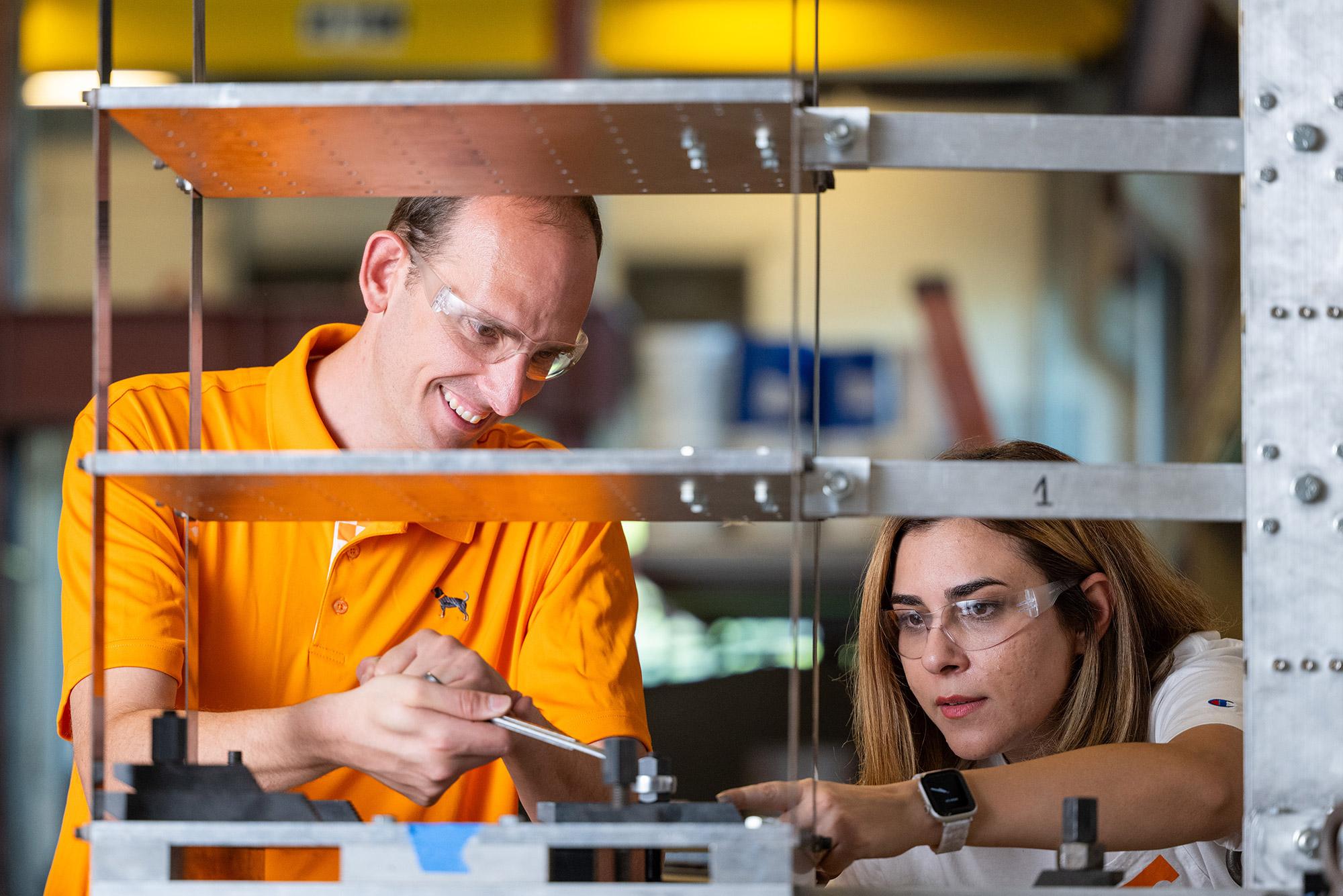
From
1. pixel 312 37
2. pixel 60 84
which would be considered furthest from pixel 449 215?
pixel 60 84

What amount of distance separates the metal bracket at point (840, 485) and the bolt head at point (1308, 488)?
320 mm

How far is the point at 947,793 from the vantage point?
1282mm

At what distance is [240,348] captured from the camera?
5.72 metres

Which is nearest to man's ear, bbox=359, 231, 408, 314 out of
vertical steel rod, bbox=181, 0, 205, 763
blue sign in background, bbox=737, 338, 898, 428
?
vertical steel rod, bbox=181, 0, 205, 763

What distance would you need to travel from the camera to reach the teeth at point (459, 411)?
1607 millimetres

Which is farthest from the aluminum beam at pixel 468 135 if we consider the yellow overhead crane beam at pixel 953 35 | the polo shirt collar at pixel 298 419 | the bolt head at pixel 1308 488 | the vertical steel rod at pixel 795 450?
the yellow overhead crane beam at pixel 953 35

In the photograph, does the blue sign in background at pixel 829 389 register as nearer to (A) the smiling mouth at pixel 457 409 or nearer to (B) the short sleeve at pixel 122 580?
(A) the smiling mouth at pixel 457 409

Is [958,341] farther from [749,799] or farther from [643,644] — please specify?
[749,799]

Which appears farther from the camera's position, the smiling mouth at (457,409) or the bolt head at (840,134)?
the smiling mouth at (457,409)

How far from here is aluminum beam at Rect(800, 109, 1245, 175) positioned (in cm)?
112

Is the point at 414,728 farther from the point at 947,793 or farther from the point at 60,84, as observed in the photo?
the point at 60,84

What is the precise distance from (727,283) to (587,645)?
18.9ft

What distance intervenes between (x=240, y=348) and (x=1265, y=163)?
16.7ft

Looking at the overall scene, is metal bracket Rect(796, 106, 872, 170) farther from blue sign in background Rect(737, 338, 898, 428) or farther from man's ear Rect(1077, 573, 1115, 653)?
blue sign in background Rect(737, 338, 898, 428)
